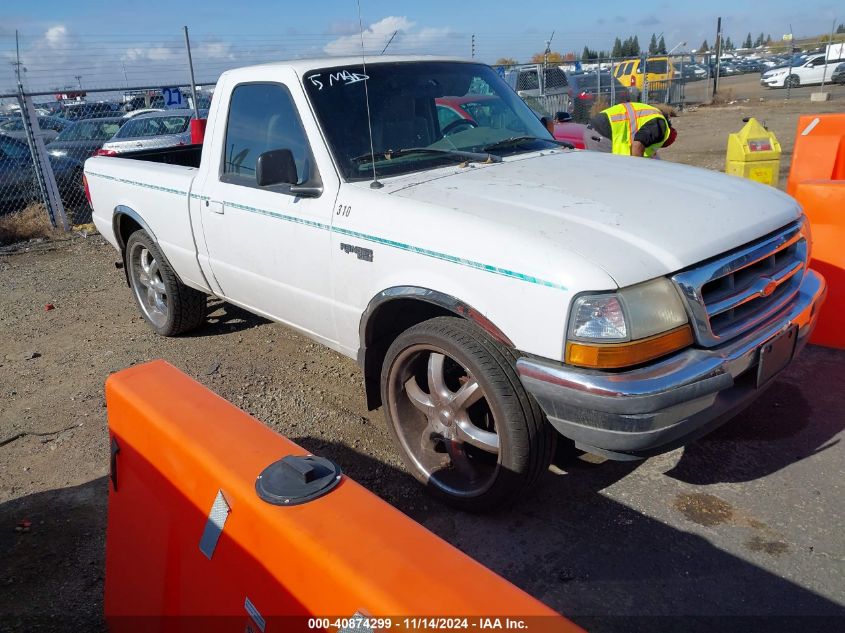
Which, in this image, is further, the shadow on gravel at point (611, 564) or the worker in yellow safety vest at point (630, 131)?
the worker in yellow safety vest at point (630, 131)

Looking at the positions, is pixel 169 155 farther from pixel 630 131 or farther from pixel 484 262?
pixel 630 131

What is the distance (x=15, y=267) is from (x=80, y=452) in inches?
236

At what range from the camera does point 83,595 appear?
2803 millimetres

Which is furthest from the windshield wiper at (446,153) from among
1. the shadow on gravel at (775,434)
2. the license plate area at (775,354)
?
the shadow on gravel at (775,434)

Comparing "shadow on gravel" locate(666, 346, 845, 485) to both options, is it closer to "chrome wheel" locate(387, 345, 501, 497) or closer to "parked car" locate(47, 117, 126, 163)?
"chrome wheel" locate(387, 345, 501, 497)

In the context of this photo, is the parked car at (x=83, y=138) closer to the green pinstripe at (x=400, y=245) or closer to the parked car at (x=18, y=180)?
the parked car at (x=18, y=180)

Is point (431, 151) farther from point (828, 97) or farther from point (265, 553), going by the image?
point (828, 97)

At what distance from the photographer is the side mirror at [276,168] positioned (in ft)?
11.0

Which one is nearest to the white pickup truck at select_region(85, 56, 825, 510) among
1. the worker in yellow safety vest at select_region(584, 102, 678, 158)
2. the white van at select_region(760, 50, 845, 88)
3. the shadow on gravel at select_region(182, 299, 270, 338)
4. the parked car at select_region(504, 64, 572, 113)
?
the shadow on gravel at select_region(182, 299, 270, 338)

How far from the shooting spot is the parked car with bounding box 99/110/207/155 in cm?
1219

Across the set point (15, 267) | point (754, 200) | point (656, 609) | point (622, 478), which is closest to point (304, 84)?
point (754, 200)

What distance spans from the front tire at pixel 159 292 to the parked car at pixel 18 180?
21.9 feet

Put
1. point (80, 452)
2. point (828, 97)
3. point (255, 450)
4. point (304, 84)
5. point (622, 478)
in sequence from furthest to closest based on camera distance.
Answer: point (828, 97)
point (80, 452)
point (304, 84)
point (622, 478)
point (255, 450)

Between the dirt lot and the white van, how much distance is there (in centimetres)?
3190
